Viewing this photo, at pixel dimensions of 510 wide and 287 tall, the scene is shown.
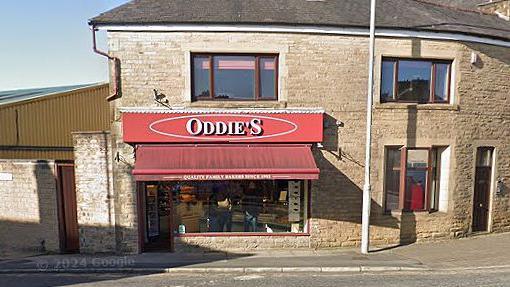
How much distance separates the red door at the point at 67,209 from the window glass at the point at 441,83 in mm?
10888

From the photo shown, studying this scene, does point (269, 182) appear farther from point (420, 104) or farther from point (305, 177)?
point (420, 104)

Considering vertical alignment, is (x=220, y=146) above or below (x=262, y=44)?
below

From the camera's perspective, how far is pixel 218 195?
29.7 ft

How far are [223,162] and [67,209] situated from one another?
490cm

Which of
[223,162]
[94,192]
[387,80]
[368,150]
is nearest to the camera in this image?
[223,162]

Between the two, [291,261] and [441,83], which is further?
[441,83]

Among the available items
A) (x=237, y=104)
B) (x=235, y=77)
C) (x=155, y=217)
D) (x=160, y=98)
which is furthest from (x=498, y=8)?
(x=155, y=217)

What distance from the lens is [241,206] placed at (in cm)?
907

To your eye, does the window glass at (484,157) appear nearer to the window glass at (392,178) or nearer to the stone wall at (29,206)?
the window glass at (392,178)

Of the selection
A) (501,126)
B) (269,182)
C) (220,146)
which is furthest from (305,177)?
(501,126)

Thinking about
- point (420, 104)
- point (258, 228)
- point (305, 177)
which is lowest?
point (258, 228)

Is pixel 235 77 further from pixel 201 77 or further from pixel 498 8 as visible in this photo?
pixel 498 8

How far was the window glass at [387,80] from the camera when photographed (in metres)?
8.87

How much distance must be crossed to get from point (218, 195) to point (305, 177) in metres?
2.83
